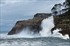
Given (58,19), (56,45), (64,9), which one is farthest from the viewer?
(64,9)

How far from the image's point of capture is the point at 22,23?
104 metres

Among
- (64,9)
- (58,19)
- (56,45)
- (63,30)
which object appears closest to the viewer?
(56,45)

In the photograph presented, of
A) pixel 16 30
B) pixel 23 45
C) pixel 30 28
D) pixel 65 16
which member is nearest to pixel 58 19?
pixel 65 16

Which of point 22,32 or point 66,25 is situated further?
point 22,32

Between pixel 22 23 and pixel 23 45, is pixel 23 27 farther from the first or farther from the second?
pixel 23 45

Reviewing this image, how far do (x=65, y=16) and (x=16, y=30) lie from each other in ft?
62.6

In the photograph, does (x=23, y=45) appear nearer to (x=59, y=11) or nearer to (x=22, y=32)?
(x=22, y=32)

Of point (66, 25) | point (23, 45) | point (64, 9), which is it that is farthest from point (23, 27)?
point (23, 45)

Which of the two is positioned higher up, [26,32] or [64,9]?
[64,9]

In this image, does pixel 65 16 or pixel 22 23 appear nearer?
pixel 65 16

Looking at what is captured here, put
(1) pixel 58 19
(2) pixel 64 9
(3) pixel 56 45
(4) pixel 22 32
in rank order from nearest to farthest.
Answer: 1. (3) pixel 56 45
2. (1) pixel 58 19
3. (4) pixel 22 32
4. (2) pixel 64 9

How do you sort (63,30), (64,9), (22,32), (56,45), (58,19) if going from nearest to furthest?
(56,45) → (63,30) → (58,19) → (22,32) → (64,9)

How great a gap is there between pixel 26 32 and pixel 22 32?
228cm

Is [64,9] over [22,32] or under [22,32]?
over
